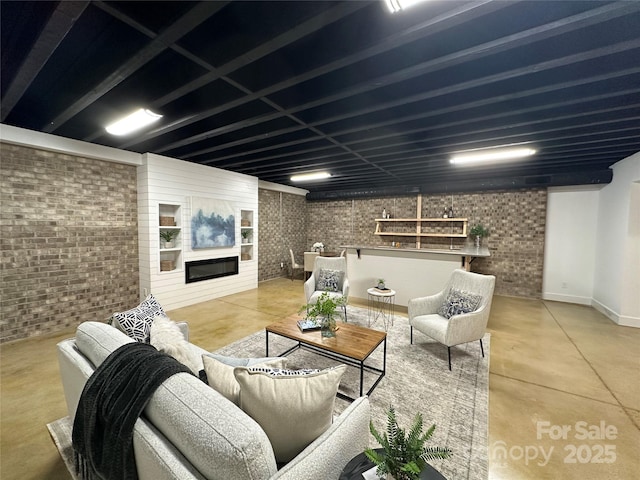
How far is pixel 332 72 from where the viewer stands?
2047 millimetres

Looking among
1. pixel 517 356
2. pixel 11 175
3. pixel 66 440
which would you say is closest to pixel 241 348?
pixel 66 440

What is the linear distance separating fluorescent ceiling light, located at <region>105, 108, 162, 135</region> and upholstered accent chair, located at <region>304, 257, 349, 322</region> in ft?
9.69

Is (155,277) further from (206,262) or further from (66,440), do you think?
(66,440)

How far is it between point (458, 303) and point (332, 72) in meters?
2.82

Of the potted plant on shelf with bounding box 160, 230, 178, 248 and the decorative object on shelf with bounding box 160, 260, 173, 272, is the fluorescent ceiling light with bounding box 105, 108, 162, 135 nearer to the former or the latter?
the potted plant on shelf with bounding box 160, 230, 178, 248

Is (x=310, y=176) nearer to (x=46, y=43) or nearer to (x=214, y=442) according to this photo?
(x=46, y=43)

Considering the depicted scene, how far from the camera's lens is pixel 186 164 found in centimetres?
468

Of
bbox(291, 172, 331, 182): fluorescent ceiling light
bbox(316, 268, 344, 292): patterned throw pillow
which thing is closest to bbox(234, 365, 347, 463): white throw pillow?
bbox(316, 268, 344, 292): patterned throw pillow

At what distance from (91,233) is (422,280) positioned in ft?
17.5

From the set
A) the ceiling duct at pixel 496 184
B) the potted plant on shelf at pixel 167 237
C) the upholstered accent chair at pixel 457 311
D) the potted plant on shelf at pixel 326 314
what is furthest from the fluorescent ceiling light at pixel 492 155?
the potted plant on shelf at pixel 167 237

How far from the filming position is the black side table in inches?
36.3

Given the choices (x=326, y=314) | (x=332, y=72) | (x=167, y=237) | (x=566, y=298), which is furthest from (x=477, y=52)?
(x=566, y=298)

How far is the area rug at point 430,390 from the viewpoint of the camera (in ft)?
5.64

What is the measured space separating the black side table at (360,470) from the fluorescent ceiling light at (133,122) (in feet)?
10.9
